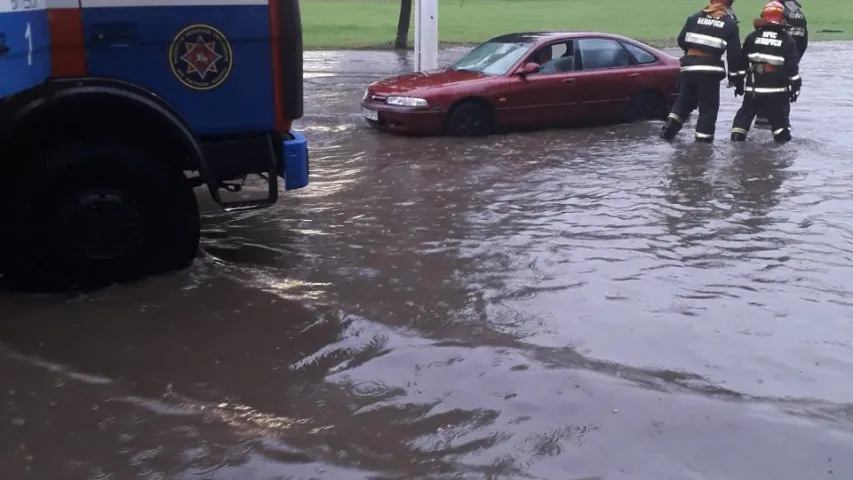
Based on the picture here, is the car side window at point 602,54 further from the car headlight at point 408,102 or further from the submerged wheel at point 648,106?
the car headlight at point 408,102

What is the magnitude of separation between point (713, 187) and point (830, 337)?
392 centimetres

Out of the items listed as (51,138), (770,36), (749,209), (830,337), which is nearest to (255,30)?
(51,138)

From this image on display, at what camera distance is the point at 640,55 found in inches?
509

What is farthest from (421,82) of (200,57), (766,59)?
(200,57)

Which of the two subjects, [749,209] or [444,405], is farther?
[749,209]

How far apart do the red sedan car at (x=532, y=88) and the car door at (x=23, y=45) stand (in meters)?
6.37

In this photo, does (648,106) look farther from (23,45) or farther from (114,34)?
(23,45)

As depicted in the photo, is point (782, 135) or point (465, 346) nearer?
point (465, 346)

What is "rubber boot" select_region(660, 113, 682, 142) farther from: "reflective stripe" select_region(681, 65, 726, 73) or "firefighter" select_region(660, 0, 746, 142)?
"reflective stripe" select_region(681, 65, 726, 73)

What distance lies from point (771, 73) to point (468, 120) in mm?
3870

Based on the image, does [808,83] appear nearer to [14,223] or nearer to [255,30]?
[255,30]

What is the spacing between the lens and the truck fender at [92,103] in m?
5.33

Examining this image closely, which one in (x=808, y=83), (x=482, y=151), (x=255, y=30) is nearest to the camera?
(x=255, y=30)

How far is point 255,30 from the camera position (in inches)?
240
